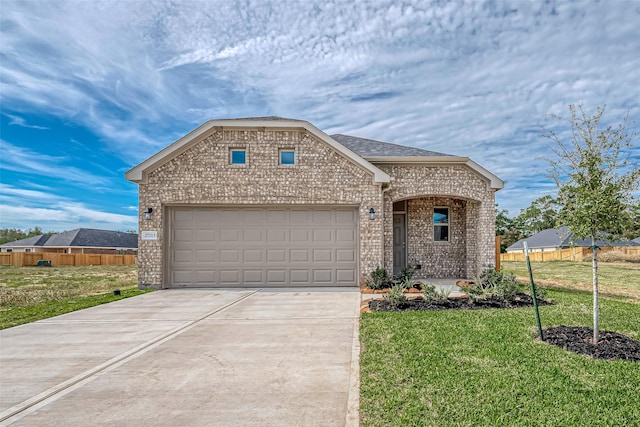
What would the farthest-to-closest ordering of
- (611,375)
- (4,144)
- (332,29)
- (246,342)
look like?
(4,144), (332,29), (246,342), (611,375)

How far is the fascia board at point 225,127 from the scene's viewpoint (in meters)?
11.4

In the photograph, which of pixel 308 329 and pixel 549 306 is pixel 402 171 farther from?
pixel 308 329

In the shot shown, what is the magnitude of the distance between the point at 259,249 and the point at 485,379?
8451mm

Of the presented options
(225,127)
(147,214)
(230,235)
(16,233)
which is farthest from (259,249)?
(16,233)

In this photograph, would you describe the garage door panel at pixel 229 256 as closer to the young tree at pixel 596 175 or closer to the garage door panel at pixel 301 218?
the garage door panel at pixel 301 218

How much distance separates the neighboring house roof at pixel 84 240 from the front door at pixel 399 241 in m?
42.8

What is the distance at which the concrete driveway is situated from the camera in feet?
11.3

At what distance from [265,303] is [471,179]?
303 inches

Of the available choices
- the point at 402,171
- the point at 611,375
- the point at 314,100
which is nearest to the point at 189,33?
the point at 314,100

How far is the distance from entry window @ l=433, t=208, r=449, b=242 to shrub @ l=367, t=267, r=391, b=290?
10.5 ft

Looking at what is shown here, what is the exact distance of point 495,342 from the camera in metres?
5.42

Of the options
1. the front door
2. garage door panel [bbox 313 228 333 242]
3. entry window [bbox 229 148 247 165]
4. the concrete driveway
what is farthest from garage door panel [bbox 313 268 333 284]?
entry window [bbox 229 148 247 165]

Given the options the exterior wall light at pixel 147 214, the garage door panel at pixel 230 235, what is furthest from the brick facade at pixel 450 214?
the exterior wall light at pixel 147 214

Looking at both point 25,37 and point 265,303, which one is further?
point 25,37
